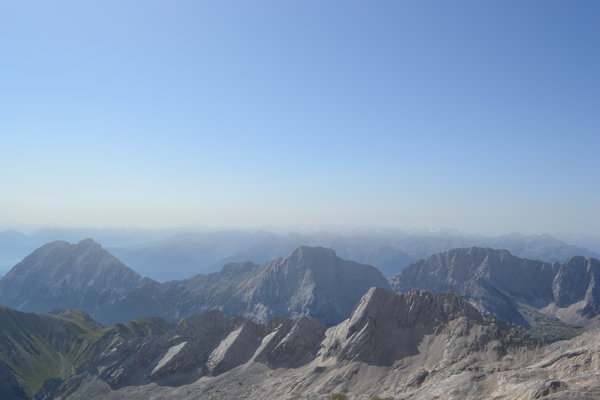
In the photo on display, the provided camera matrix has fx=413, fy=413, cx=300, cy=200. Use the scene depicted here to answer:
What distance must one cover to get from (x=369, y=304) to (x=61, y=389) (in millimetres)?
135214

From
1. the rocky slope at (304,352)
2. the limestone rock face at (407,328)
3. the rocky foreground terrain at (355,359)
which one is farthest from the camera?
the limestone rock face at (407,328)

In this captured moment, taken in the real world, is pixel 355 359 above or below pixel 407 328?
below

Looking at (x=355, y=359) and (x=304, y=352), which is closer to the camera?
(x=355, y=359)

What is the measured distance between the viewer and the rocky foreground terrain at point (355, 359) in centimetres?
9106

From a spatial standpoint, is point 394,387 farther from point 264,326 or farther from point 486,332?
point 264,326

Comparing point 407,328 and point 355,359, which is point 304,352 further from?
point 407,328

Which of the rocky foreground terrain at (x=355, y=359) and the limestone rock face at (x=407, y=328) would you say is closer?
the rocky foreground terrain at (x=355, y=359)

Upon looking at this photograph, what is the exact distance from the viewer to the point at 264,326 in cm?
18225

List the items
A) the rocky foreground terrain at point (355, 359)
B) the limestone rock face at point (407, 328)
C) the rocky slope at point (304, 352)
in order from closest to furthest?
the rocky foreground terrain at point (355, 359)
the rocky slope at point (304, 352)
the limestone rock face at point (407, 328)

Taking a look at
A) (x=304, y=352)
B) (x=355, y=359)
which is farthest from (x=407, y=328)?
(x=304, y=352)

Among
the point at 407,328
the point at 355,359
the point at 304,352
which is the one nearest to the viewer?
the point at 355,359

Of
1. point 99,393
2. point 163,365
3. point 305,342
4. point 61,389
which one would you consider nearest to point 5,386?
point 61,389

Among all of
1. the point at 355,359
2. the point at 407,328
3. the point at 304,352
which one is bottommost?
the point at 304,352

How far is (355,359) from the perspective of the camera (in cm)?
13500
